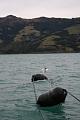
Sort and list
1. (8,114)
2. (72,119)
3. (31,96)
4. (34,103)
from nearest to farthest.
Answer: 1. (72,119)
2. (8,114)
3. (34,103)
4. (31,96)

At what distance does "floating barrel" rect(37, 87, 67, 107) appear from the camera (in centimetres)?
2312

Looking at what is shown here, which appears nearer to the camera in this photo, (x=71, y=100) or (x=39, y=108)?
(x=39, y=108)

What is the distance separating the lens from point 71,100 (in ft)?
86.4

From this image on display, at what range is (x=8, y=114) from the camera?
2239 centimetres

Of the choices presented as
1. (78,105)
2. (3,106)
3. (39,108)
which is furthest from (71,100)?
(3,106)

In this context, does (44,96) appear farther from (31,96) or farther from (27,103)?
(31,96)

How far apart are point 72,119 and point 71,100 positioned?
18.9 feet

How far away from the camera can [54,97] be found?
76.3 feet

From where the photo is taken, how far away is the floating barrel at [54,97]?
23125 mm

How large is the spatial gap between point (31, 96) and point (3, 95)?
2.53 m

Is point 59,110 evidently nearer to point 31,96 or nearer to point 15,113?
point 15,113

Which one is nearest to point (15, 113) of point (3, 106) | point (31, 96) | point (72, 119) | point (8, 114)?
point (8, 114)

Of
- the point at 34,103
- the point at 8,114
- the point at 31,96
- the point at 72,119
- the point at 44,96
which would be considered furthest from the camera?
the point at 31,96

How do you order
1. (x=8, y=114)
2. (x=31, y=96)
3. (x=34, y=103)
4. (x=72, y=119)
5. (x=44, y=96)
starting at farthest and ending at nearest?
(x=31, y=96)
(x=34, y=103)
(x=44, y=96)
(x=8, y=114)
(x=72, y=119)
